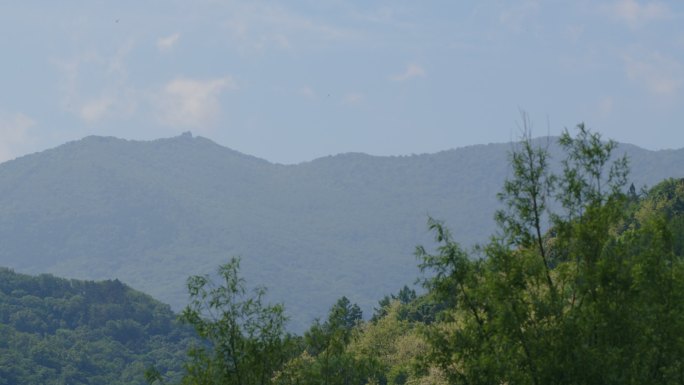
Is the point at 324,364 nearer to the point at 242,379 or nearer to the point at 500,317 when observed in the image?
the point at 242,379

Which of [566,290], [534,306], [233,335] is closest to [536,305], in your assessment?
[534,306]

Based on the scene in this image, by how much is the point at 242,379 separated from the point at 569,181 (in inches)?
381

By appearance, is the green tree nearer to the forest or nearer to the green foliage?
the forest

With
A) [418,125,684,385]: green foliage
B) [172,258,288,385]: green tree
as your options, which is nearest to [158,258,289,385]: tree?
[172,258,288,385]: green tree

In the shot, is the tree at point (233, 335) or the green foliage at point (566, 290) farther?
the tree at point (233, 335)

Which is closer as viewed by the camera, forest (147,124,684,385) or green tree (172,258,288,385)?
forest (147,124,684,385)

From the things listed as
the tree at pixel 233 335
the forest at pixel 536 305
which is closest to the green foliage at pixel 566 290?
the forest at pixel 536 305

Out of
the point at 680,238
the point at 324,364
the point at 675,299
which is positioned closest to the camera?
the point at 675,299

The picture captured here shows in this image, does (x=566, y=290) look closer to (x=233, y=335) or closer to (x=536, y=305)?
(x=536, y=305)

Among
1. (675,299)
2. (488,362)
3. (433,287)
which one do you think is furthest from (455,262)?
(675,299)

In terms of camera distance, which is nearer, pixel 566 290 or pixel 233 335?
pixel 566 290

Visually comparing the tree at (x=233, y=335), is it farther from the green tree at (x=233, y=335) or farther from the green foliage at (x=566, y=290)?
the green foliage at (x=566, y=290)

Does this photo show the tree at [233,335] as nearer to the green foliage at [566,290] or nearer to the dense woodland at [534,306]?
the dense woodland at [534,306]

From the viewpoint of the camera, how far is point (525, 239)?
1165 inches
